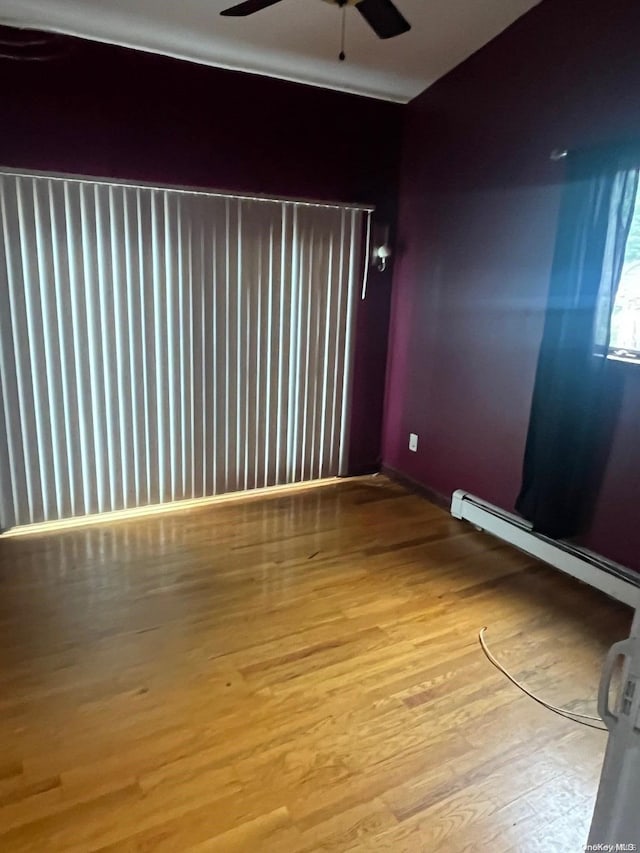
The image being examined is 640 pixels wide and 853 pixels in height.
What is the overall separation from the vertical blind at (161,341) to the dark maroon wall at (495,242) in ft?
1.56

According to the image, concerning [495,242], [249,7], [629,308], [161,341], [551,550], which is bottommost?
[551,550]

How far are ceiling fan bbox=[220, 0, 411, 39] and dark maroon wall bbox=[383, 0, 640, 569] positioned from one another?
99 centimetres

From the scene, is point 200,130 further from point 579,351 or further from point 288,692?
point 288,692

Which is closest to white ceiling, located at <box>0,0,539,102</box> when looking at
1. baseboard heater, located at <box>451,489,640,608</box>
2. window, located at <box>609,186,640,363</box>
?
window, located at <box>609,186,640,363</box>

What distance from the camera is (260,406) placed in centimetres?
394

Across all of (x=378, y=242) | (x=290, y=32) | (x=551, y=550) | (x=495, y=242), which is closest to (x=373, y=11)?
(x=290, y=32)

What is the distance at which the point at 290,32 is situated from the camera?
10.2ft

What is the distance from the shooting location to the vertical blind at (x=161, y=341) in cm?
319

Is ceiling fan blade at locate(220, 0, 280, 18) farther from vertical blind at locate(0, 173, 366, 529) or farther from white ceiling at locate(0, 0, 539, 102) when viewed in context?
vertical blind at locate(0, 173, 366, 529)

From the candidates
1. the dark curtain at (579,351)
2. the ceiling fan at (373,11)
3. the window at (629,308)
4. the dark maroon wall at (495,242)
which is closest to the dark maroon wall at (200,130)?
the dark maroon wall at (495,242)

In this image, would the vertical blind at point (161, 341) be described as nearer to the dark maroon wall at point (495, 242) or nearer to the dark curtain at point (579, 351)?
the dark maroon wall at point (495, 242)

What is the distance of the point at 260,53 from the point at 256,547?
2.59 meters

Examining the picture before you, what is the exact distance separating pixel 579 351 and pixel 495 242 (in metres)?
0.88

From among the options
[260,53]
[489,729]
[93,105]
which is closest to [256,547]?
[489,729]
